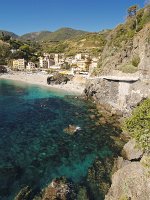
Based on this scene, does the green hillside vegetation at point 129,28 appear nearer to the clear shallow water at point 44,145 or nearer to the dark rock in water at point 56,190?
the clear shallow water at point 44,145

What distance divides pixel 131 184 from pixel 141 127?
7298 millimetres

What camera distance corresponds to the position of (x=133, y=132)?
2661 cm

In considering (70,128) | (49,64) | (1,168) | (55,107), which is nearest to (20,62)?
(49,64)

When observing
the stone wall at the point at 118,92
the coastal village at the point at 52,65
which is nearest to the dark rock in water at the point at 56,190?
the stone wall at the point at 118,92

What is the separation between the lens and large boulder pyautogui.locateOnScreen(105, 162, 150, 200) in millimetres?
20484

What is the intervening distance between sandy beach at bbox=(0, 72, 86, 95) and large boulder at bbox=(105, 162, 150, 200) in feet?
202

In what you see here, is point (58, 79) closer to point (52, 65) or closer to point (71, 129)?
point (52, 65)

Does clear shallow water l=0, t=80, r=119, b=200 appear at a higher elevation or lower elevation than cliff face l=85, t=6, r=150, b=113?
lower

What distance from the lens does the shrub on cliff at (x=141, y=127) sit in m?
23.2

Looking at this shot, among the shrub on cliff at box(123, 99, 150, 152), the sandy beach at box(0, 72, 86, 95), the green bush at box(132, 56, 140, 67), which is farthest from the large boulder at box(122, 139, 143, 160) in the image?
the sandy beach at box(0, 72, 86, 95)

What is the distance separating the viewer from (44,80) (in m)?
110

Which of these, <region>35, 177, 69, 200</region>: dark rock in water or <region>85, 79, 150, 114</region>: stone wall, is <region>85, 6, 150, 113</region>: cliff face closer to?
<region>85, 79, 150, 114</region>: stone wall

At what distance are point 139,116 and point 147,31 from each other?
128 feet

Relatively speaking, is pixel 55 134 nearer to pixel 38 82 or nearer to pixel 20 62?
pixel 38 82
